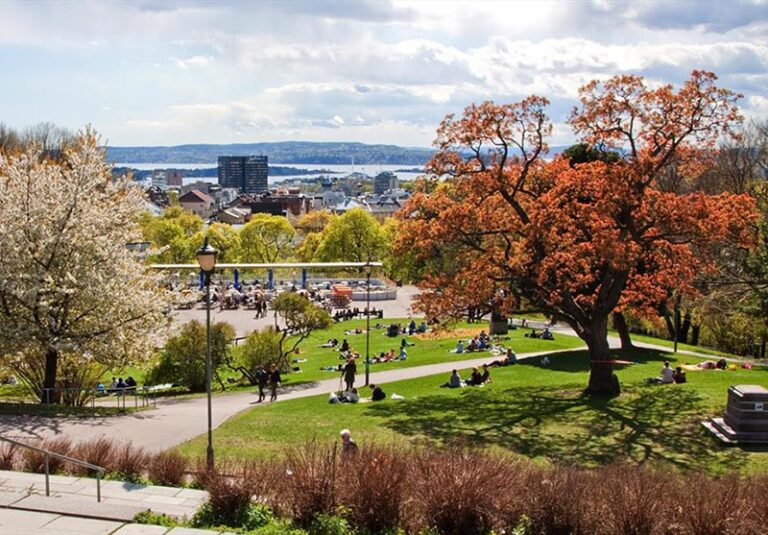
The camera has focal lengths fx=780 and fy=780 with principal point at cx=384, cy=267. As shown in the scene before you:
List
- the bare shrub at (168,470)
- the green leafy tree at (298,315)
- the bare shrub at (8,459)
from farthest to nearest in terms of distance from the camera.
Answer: the green leafy tree at (298,315), the bare shrub at (8,459), the bare shrub at (168,470)

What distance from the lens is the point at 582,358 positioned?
104 feet

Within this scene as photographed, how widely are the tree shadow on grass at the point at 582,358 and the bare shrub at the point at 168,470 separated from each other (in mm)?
18164

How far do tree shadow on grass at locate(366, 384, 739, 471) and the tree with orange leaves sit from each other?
1.72m

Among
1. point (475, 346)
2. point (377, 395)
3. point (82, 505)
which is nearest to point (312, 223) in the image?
point (475, 346)

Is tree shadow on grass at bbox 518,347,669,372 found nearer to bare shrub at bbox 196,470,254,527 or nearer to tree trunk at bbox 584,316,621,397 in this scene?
tree trunk at bbox 584,316,621,397

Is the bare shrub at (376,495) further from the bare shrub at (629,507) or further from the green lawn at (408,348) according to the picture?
the green lawn at (408,348)

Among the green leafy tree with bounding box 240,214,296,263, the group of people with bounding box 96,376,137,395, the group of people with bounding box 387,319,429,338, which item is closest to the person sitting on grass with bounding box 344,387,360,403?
the group of people with bounding box 96,376,137,395

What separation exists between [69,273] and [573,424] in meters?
15.1

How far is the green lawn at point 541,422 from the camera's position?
1708 centimetres

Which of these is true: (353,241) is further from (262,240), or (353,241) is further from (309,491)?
(309,491)

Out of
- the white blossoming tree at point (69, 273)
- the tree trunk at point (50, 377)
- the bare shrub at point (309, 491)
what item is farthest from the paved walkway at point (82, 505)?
the tree trunk at point (50, 377)

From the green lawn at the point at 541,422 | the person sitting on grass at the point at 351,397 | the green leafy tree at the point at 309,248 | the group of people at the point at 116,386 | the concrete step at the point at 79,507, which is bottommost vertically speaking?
the group of people at the point at 116,386

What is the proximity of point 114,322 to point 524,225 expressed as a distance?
1289cm

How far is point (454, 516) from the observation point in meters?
10.5
